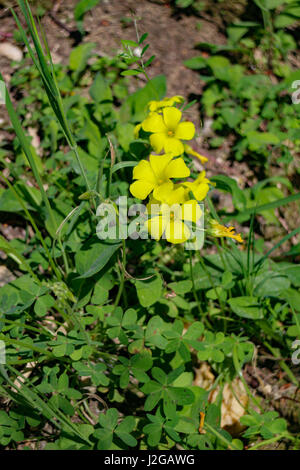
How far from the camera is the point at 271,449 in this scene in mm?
1764

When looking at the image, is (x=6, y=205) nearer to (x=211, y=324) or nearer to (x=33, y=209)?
(x=33, y=209)

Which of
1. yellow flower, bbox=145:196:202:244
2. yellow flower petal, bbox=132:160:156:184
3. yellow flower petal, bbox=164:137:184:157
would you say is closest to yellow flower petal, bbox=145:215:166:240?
yellow flower, bbox=145:196:202:244

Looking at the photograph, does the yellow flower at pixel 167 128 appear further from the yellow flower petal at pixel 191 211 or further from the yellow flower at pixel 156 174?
the yellow flower petal at pixel 191 211

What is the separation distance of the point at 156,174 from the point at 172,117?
0.82 feet

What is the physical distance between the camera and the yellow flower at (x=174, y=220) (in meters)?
1.34

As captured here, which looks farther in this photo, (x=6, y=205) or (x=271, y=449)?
(x=6, y=205)

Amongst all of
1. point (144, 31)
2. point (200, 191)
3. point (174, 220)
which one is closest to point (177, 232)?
point (174, 220)

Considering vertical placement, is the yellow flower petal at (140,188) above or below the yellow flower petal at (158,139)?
below

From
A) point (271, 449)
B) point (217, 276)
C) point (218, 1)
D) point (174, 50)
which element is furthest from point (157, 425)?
point (218, 1)

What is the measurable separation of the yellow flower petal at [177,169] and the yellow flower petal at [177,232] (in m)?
0.17

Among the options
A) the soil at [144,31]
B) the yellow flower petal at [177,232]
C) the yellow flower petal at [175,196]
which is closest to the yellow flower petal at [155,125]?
the yellow flower petal at [175,196]

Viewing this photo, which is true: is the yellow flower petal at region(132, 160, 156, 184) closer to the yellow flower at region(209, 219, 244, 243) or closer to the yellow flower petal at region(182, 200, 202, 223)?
the yellow flower petal at region(182, 200, 202, 223)

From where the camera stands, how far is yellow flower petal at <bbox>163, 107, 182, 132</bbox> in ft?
4.74

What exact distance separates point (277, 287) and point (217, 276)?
305 millimetres
